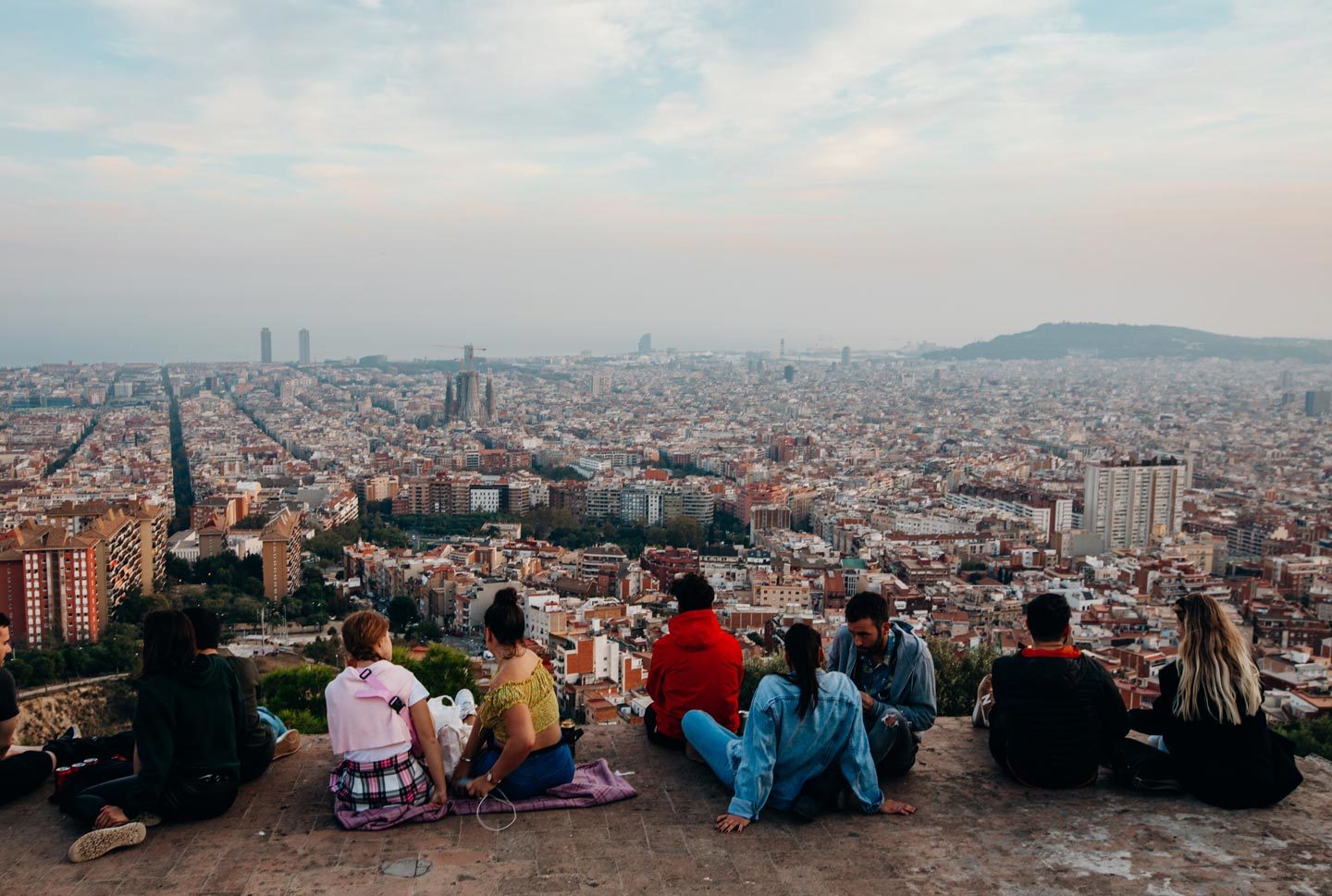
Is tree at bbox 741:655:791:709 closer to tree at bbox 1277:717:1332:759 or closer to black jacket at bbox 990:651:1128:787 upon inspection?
black jacket at bbox 990:651:1128:787

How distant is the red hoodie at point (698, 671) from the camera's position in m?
2.80

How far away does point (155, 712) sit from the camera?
231cm

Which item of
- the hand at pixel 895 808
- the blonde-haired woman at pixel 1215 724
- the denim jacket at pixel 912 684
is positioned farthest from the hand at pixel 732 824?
the blonde-haired woman at pixel 1215 724

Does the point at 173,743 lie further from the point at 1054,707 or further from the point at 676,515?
the point at 676,515

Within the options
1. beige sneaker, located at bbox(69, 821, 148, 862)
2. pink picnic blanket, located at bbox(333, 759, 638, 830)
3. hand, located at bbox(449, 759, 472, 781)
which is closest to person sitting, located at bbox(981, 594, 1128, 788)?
pink picnic blanket, located at bbox(333, 759, 638, 830)

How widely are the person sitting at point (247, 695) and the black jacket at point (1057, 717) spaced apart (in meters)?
1.61

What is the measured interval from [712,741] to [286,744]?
998 mm

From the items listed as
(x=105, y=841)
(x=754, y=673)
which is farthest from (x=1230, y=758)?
(x=754, y=673)

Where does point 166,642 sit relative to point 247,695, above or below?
above

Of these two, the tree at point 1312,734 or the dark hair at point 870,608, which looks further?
the tree at point 1312,734

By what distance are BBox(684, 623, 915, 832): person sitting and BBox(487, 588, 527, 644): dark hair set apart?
0.50 m

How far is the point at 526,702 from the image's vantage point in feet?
7.91

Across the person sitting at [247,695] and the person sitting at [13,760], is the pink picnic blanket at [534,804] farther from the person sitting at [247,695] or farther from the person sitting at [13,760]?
the person sitting at [13,760]

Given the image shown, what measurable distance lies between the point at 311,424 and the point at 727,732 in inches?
2197
